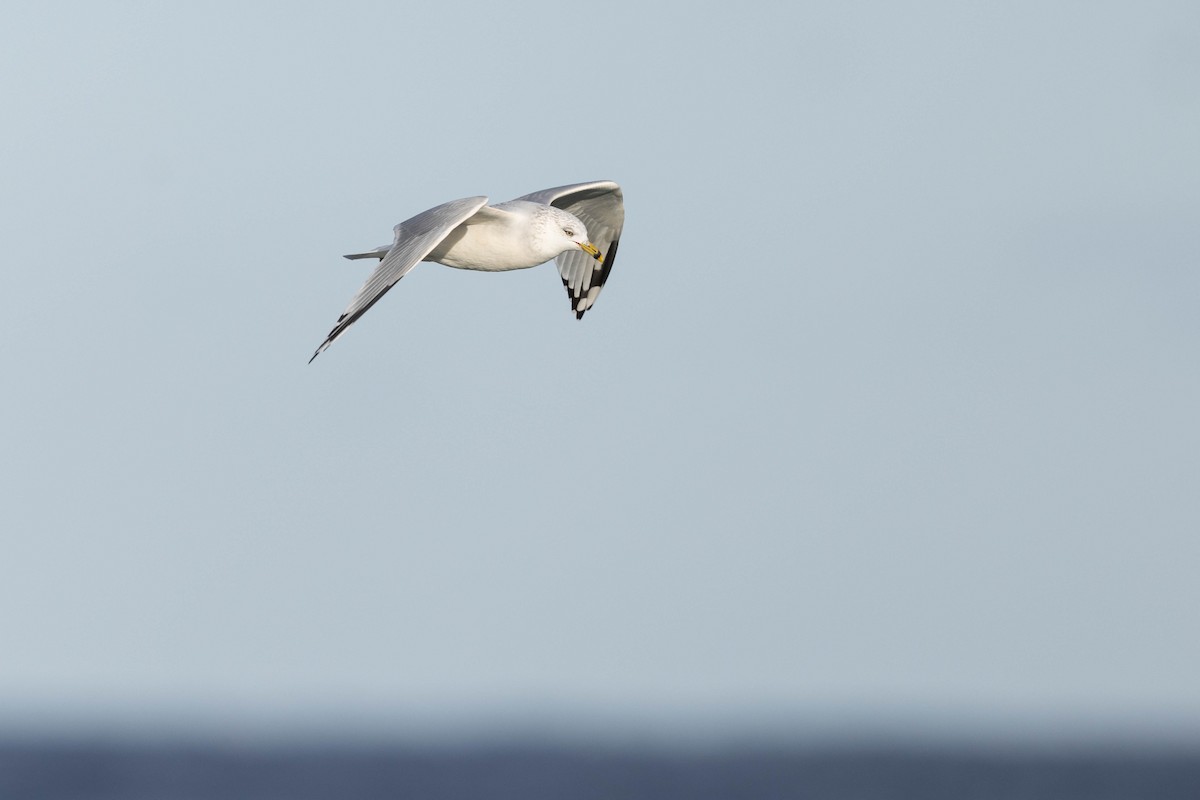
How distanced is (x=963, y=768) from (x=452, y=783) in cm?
1967

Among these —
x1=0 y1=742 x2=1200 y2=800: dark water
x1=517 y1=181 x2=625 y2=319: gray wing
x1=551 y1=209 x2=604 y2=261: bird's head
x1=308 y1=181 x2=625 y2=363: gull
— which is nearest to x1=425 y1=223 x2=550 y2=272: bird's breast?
x1=308 y1=181 x2=625 y2=363: gull

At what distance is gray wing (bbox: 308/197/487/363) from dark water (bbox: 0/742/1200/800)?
156 feet

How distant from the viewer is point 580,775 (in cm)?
7375

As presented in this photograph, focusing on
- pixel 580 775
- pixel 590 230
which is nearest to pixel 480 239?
pixel 590 230

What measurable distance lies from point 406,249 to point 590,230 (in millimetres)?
4480

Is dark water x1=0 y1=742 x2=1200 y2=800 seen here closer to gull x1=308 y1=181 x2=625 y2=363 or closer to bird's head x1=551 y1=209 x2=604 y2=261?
gull x1=308 y1=181 x2=625 y2=363

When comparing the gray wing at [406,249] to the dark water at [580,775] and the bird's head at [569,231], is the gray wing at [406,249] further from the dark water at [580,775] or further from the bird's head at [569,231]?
the dark water at [580,775]

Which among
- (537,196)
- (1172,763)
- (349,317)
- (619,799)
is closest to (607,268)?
(537,196)

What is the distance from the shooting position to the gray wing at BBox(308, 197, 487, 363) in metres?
13.8

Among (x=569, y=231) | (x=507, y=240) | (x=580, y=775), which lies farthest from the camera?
(x=580, y=775)

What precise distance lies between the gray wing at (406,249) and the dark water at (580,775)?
47.6 metres

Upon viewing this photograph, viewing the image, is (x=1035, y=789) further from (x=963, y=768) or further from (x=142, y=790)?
(x=142, y=790)

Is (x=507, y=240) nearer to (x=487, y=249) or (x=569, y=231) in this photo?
(x=487, y=249)

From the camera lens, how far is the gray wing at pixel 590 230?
1802cm
